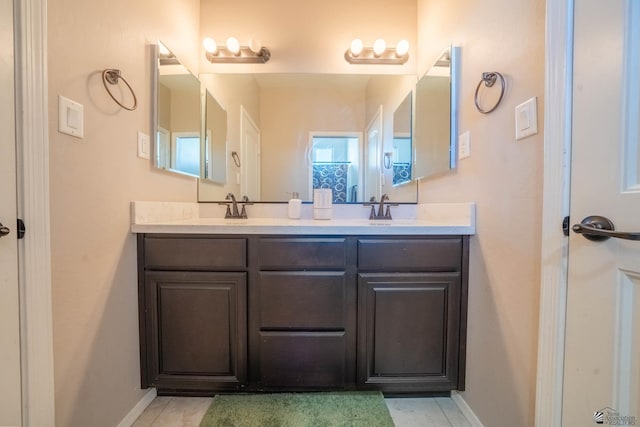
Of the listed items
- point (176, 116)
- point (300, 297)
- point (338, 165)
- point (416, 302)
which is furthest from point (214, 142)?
point (416, 302)

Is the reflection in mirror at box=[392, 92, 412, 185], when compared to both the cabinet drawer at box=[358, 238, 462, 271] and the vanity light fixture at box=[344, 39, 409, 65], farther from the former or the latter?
the cabinet drawer at box=[358, 238, 462, 271]

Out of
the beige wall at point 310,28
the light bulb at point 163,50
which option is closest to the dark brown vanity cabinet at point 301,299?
the light bulb at point 163,50

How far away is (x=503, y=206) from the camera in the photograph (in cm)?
99

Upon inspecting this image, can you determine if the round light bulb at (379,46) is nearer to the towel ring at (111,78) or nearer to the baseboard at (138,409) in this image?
the towel ring at (111,78)

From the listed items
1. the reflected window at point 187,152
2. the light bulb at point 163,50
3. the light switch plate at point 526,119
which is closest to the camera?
the light switch plate at point 526,119

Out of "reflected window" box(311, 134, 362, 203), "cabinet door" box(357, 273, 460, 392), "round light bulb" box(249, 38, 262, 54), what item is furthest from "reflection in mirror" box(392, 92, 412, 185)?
"round light bulb" box(249, 38, 262, 54)

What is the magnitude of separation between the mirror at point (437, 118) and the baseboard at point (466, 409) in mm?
1137

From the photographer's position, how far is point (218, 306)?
122 centimetres

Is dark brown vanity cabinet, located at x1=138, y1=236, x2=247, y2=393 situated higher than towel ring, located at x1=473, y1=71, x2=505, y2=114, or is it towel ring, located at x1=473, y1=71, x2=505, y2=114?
towel ring, located at x1=473, y1=71, x2=505, y2=114

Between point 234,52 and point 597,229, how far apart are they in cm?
204

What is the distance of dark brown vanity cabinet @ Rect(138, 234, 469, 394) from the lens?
1.22 meters

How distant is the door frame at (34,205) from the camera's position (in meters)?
0.75

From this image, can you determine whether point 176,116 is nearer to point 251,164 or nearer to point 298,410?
point 251,164

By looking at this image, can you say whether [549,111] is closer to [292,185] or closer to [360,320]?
[360,320]
